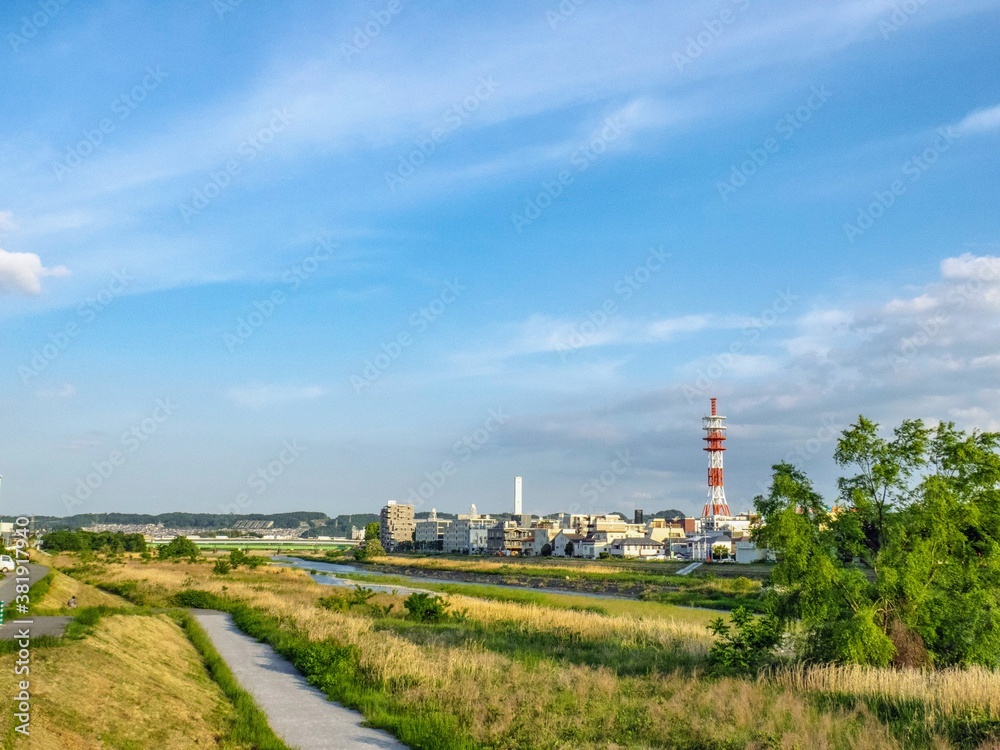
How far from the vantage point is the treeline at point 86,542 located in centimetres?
12600

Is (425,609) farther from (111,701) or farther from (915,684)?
(915,684)

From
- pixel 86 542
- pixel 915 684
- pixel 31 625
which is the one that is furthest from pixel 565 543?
pixel 915 684

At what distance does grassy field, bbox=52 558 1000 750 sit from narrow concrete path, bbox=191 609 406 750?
0.43 metres

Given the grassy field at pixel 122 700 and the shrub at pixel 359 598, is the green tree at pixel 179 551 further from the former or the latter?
the grassy field at pixel 122 700

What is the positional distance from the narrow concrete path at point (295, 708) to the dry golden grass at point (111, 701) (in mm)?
1085

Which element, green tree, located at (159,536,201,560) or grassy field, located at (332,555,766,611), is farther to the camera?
green tree, located at (159,536,201,560)

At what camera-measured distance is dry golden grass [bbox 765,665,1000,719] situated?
15672 mm

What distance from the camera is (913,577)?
20172 millimetres

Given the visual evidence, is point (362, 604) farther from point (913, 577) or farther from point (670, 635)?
point (913, 577)

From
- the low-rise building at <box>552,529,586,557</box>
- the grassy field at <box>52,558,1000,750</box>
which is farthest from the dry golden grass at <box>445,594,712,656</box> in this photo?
the low-rise building at <box>552,529,586,557</box>

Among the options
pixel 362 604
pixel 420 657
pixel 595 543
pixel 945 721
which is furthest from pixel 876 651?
pixel 595 543

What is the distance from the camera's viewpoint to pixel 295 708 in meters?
17.3

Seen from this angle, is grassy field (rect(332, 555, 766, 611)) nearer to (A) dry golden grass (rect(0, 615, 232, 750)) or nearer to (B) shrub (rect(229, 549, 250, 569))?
(B) shrub (rect(229, 549, 250, 569))

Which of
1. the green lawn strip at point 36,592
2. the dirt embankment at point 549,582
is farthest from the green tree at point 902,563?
the dirt embankment at point 549,582
